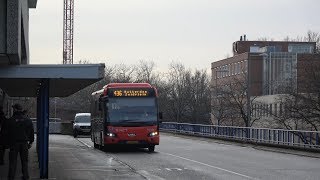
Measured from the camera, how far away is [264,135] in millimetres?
33906

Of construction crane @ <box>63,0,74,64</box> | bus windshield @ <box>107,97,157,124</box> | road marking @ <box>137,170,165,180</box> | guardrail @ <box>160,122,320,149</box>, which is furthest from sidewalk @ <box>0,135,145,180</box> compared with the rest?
construction crane @ <box>63,0,74,64</box>

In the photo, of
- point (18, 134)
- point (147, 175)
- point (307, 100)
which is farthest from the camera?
point (307, 100)

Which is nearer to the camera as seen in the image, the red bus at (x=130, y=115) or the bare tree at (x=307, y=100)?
the red bus at (x=130, y=115)

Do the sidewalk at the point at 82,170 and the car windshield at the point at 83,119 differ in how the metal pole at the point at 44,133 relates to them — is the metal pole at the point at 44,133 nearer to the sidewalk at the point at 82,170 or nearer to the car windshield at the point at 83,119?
the sidewalk at the point at 82,170

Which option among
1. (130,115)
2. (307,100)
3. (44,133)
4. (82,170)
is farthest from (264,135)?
(44,133)

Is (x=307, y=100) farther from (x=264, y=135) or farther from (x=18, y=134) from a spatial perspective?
(x=18, y=134)

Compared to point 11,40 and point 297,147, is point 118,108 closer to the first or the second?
point 297,147

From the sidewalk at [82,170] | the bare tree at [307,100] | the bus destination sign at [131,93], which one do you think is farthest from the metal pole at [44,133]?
A: the bare tree at [307,100]

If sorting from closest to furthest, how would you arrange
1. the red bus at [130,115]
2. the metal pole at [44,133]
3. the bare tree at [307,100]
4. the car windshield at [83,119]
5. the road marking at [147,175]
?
the metal pole at [44,133] → the road marking at [147,175] → the red bus at [130,115] → the bare tree at [307,100] → the car windshield at [83,119]

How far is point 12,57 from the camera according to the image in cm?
1235

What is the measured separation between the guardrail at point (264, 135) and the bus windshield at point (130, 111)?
7.39 m

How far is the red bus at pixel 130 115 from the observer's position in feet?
89.4

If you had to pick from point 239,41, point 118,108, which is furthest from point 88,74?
point 239,41

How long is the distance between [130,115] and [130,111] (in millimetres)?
184
